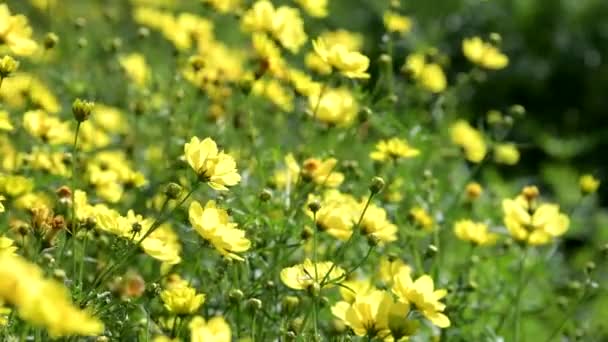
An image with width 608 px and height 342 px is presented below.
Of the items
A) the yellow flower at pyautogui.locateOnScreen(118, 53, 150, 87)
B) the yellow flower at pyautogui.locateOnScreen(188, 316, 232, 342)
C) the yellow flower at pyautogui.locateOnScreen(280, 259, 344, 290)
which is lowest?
the yellow flower at pyautogui.locateOnScreen(118, 53, 150, 87)

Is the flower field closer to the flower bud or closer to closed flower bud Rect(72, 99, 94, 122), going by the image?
the flower bud

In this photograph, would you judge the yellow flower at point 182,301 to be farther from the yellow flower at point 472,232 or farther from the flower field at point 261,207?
the yellow flower at point 472,232

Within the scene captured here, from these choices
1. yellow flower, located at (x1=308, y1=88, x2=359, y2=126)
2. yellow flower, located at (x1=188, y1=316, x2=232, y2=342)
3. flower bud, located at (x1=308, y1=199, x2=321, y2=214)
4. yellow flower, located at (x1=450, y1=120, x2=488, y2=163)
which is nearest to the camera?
yellow flower, located at (x1=188, y1=316, x2=232, y2=342)

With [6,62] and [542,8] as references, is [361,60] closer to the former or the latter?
[6,62]

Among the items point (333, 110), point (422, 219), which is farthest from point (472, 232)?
point (333, 110)

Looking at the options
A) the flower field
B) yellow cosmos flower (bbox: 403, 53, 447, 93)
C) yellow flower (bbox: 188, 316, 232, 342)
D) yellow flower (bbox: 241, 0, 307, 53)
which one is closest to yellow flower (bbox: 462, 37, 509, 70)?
the flower field

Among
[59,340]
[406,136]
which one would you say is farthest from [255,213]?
[406,136]

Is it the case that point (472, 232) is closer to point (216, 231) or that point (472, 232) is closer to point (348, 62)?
point (348, 62)

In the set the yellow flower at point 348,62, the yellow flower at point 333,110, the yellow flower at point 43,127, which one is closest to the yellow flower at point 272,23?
the yellow flower at point 333,110

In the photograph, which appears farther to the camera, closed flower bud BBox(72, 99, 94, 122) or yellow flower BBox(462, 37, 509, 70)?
yellow flower BBox(462, 37, 509, 70)
